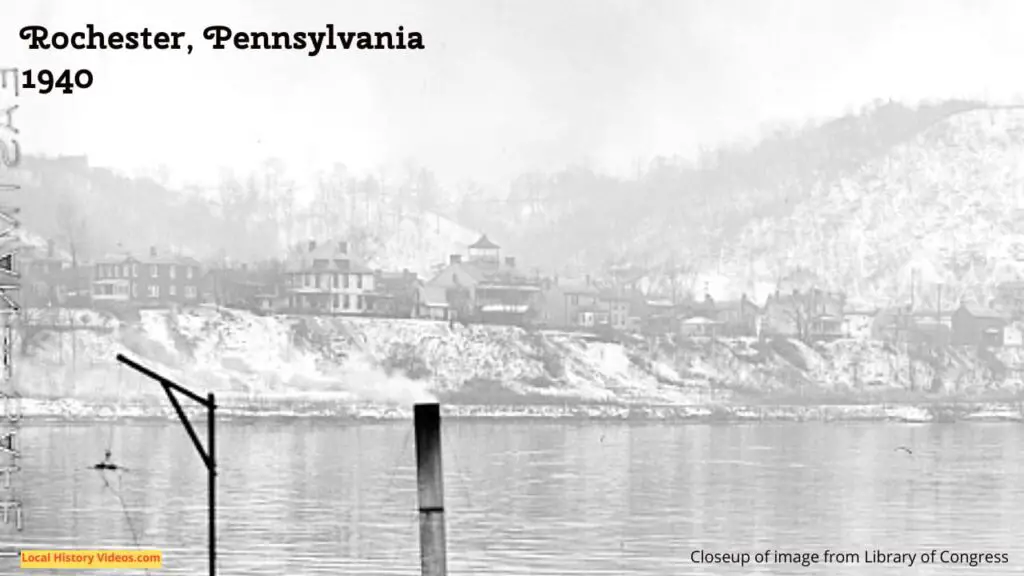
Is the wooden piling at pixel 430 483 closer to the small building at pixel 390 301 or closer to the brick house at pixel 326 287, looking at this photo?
Answer: the brick house at pixel 326 287

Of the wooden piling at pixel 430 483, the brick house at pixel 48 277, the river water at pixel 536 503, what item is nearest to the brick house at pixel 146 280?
the brick house at pixel 48 277

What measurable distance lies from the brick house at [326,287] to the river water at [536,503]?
65.9 m

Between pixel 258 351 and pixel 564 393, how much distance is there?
29371mm

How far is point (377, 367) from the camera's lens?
173 meters

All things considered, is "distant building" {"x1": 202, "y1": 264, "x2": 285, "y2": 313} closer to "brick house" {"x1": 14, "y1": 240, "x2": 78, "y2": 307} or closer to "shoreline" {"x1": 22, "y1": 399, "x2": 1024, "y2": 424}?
"brick house" {"x1": 14, "y1": 240, "x2": 78, "y2": 307}

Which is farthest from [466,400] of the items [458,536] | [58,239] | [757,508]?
[458,536]

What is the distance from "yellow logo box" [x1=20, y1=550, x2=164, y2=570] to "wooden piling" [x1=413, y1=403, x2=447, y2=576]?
28.5 metres

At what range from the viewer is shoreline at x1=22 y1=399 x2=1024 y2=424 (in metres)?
151

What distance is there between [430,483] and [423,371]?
535 feet

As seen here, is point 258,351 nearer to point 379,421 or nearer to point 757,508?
point 379,421

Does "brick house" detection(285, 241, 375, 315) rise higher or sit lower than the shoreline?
higher

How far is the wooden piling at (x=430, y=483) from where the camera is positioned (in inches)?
527

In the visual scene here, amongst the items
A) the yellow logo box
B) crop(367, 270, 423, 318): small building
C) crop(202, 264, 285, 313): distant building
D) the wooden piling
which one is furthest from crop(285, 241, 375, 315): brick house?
the wooden piling

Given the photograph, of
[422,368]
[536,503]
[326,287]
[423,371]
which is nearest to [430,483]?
[536,503]
